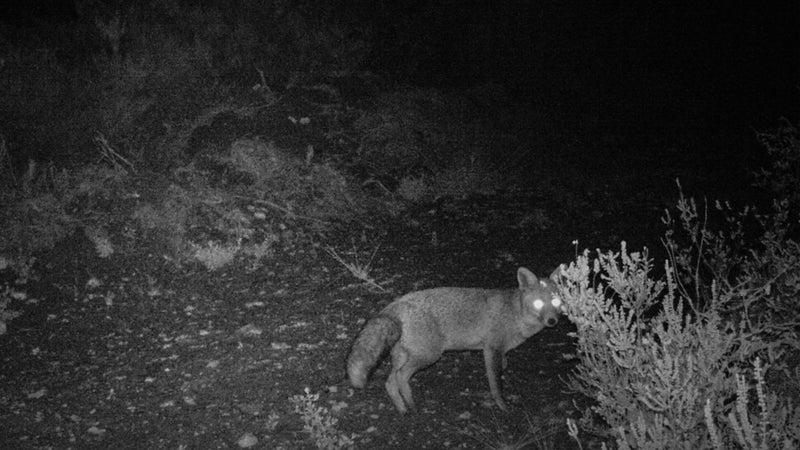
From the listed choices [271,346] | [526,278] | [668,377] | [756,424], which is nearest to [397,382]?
[271,346]

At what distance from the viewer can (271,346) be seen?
4.94 metres

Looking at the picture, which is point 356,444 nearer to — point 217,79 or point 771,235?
point 771,235

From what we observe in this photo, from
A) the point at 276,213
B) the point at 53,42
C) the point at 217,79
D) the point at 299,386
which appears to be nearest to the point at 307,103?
the point at 217,79

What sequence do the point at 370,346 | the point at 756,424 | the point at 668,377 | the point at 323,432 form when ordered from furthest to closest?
the point at 370,346
the point at 323,432
the point at 756,424
the point at 668,377

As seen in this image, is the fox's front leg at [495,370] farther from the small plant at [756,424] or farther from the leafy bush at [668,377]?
the small plant at [756,424]

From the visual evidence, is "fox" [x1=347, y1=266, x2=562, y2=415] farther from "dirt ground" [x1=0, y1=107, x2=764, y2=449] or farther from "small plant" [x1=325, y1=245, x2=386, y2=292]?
"small plant" [x1=325, y1=245, x2=386, y2=292]

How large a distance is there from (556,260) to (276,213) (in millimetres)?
3548

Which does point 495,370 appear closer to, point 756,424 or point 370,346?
point 370,346

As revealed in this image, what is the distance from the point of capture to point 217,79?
30.5 ft

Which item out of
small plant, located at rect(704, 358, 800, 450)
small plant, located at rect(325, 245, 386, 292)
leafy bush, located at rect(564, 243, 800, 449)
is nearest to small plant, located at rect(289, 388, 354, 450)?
leafy bush, located at rect(564, 243, 800, 449)

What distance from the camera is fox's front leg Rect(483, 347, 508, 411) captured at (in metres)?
4.33

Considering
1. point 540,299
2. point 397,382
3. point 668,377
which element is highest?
point 668,377

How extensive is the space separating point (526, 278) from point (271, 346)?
2343 millimetres

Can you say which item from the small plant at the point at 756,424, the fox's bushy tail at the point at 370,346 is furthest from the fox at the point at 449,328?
the small plant at the point at 756,424
